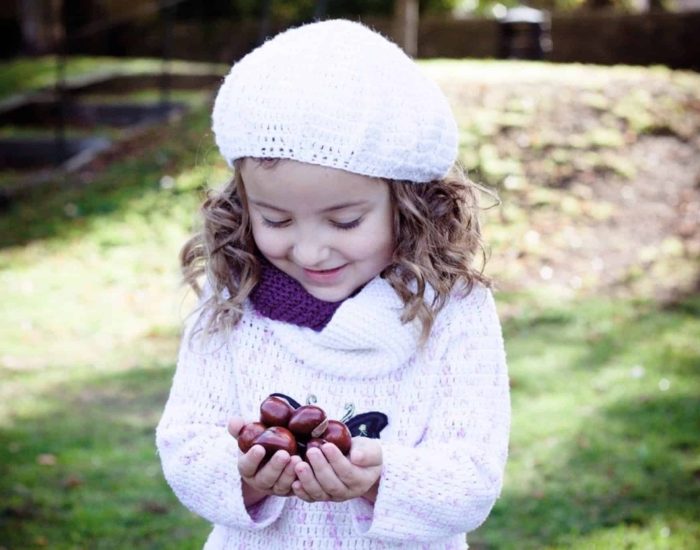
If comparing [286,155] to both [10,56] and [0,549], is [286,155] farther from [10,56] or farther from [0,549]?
[10,56]

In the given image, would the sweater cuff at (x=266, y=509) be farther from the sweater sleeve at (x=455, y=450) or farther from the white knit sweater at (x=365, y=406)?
the sweater sleeve at (x=455, y=450)

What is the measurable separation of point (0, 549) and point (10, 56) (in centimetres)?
1711

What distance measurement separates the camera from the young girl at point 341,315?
74.6 inches

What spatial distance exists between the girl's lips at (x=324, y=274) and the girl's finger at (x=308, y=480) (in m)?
0.40

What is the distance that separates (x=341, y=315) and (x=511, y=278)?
18.7 feet

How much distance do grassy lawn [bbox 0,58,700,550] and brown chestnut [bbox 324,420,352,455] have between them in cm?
79

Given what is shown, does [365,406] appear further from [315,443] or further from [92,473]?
[92,473]

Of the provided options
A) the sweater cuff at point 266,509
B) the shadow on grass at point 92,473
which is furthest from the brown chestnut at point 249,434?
the shadow on grass at point 92,473

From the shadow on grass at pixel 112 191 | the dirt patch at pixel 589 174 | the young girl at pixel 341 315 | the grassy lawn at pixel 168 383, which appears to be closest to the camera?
the young girl at pixel 341 315

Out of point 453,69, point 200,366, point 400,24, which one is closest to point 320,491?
point 200,366

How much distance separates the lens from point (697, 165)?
8898 millimetres

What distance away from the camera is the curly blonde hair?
2057 mm

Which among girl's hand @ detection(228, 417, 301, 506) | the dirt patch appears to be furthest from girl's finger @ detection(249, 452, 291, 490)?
the dirt patch

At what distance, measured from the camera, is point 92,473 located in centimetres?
484
